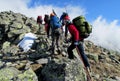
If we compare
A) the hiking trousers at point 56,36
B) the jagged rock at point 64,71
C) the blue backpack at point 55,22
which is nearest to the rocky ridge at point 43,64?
the jagged rock at point 64,71

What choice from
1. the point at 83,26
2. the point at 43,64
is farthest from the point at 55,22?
the point at 83,26

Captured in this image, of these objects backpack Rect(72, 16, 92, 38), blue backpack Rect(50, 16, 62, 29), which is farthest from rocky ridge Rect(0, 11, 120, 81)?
blue backpack Rect(50, 16, 62, 29)

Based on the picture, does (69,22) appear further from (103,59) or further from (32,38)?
(32,38)

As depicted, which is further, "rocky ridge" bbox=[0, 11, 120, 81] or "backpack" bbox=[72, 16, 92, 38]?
"backpack" bbox=[72, 16, 92, 38]

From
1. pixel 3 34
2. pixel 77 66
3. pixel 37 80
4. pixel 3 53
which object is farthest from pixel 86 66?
pixel 3 34

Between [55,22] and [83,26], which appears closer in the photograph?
[83,26]

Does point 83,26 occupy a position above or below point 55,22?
below

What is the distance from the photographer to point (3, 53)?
87.0 feet

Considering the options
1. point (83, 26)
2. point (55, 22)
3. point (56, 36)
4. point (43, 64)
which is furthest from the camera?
point (56, 36)

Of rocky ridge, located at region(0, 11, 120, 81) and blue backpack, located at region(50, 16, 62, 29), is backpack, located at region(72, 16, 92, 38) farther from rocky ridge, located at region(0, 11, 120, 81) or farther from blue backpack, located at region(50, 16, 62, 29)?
blue backpack, located at region(50, 16, 62, 29)

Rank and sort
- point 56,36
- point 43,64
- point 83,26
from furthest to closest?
point 56,36, point 43,64, point 83,26

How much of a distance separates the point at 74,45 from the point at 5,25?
23002mm

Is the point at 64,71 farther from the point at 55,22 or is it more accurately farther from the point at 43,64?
the point at 55,22

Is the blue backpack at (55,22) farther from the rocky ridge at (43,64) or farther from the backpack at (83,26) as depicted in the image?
the backpack at (83,26)
